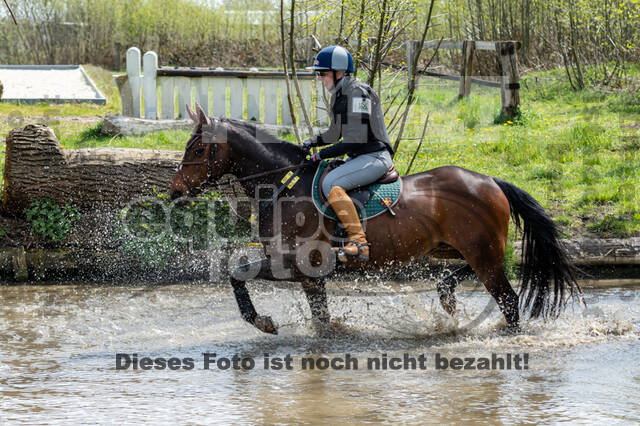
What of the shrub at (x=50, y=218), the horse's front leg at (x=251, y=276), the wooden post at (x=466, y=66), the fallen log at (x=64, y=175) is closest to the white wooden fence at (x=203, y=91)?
the wooden post at (x=466, y=66)

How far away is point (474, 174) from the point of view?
23.0ft

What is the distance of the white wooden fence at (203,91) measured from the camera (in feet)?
44.7

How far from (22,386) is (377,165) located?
3.24m

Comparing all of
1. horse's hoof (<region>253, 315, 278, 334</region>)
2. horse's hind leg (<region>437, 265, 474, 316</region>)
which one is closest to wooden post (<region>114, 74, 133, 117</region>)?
horse's hoof (<region>253, 315, 278, 334</region>)

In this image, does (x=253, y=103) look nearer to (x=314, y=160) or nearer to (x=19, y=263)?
(x=19, y=263)

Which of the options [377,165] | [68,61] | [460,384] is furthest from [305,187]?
[68,61]

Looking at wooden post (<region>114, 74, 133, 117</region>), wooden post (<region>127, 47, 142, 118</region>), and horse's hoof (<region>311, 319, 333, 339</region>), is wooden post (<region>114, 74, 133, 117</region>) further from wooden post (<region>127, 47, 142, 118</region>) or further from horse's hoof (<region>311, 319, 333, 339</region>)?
horse's hoof (<region>311, 319, 333, 339</region>)

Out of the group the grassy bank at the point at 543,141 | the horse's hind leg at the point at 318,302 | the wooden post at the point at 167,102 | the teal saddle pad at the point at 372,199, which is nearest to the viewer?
the teal saddle pad at the point at 372,199

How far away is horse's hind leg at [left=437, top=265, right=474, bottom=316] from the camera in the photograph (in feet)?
23.8

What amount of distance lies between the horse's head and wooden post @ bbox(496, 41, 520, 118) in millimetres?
7901

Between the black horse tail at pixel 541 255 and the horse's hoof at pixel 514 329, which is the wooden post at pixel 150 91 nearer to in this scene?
the black horse tail at pixel 541 255

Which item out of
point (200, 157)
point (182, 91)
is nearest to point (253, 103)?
point (182, 91)

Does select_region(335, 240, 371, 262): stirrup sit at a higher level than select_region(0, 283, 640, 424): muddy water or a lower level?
higher

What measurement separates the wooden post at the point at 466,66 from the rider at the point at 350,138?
8.85 m
